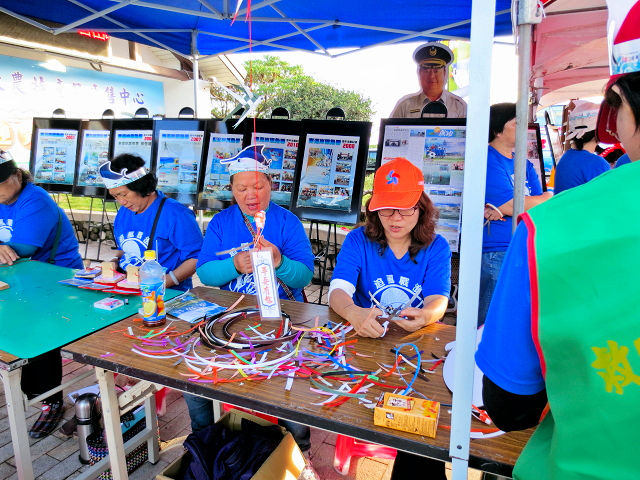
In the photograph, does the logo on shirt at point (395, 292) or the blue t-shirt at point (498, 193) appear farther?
the blue t-shirt at point (498, 193)

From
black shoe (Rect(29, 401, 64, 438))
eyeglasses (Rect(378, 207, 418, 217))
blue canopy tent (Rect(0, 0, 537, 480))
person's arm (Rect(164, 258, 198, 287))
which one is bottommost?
black shoe (Rect(29, 401, 64, 438))

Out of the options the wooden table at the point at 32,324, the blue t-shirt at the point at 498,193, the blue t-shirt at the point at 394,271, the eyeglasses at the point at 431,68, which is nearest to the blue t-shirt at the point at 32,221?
the wooden table at the point at 32,324

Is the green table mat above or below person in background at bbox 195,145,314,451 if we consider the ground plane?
below

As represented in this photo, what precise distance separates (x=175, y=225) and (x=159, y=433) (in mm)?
1336

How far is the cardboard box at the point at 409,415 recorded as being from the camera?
1.08m

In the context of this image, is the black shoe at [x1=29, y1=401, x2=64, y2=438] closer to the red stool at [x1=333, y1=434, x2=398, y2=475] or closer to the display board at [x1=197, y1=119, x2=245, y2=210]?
the red stool at [x1=333, y1=434, x2=398, y2=475]

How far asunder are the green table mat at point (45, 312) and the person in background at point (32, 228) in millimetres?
422

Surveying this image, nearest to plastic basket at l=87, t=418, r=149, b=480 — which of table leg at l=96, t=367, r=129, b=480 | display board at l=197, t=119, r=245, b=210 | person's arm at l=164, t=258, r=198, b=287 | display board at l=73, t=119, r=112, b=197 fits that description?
table leg at l=96, t=367, r=129, b=480

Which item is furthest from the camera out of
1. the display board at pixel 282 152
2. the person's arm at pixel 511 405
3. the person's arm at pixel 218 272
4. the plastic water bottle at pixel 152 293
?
the display board at pixel 282 152

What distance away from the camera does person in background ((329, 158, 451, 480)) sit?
1936mm

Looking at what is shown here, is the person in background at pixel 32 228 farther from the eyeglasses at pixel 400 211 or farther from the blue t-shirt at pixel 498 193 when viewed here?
the blue t-shirt at pixel 498 193

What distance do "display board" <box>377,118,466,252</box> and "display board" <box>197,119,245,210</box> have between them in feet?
5.64

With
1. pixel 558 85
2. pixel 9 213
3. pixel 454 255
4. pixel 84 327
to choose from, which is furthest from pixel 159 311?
pixel 558 85

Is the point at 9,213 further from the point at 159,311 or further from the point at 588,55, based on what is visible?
the point at 588,55
